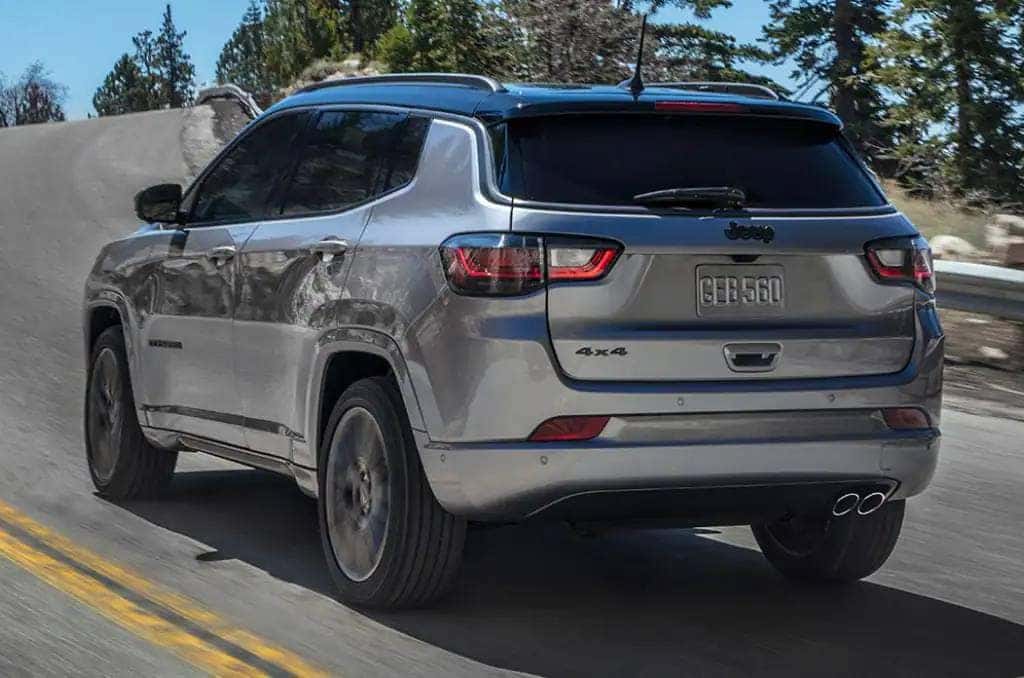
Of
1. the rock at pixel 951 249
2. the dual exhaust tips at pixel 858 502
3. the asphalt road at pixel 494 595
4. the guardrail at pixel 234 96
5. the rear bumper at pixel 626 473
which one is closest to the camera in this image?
the rear bumper at pixel 626 473

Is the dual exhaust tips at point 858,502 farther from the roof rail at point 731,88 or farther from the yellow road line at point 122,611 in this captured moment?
the yellow road line at point 122,611

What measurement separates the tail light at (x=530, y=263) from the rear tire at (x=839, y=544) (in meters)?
1.58

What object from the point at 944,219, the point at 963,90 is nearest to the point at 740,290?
the point at 944,219

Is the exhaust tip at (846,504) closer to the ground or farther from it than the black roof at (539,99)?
closer to the ground

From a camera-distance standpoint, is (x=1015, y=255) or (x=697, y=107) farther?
(x=1015, y=255)

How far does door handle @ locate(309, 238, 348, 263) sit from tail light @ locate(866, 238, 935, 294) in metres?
1.78

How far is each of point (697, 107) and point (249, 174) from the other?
2.25m

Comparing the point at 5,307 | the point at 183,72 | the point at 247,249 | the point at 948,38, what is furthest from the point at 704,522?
the point at 183,72

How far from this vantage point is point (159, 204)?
8.19m

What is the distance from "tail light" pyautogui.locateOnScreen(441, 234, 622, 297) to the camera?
5801 millimetres

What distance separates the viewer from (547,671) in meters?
5.73

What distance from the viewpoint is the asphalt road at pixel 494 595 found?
5.90m

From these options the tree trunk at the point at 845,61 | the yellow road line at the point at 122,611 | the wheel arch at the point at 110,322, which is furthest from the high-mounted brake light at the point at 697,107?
the tree trunk at the point at 845,61

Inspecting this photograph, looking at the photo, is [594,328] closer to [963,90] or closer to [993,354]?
[993,354]
